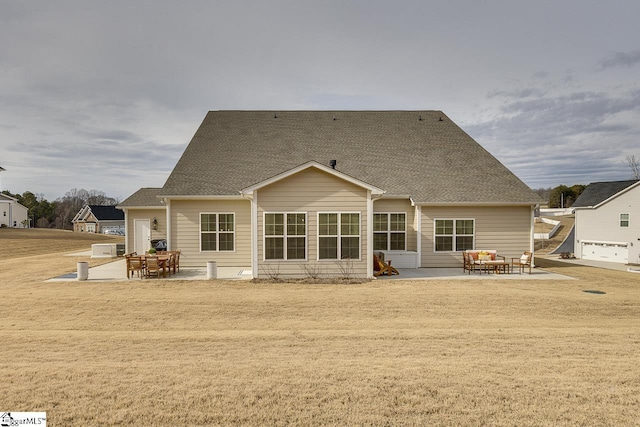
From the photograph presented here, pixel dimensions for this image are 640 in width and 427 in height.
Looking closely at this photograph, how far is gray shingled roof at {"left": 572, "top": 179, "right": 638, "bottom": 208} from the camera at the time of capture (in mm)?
23003

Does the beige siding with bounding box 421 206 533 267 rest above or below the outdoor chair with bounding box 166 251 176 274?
above

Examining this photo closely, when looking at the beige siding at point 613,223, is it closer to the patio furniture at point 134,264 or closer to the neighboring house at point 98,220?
the patio furniture at point 134,264

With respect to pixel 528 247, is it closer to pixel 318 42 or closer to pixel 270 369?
pixel 318 42

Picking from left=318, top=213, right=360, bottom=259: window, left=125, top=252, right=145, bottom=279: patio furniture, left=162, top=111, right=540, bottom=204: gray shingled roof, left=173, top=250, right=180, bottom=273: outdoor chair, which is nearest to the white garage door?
left=162, top=111, right=540, bottom=204: gray shingled roof

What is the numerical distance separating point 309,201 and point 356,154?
701 cm

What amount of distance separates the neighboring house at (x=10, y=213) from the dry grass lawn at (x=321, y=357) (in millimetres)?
54805

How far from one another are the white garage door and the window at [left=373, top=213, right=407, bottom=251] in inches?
590

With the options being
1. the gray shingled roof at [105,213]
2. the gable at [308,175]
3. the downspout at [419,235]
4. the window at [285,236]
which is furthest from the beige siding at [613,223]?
the gray shingled roof at [105,213]

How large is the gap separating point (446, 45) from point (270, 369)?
1844 centimetres

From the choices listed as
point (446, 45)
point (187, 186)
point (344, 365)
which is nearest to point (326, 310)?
point (344, 365)

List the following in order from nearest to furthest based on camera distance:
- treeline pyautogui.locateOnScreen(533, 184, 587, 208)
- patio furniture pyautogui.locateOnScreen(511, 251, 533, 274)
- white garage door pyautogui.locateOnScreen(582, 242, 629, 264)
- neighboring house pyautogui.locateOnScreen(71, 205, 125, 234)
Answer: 1. patio furniture pyautogui.locateOnScreen(511, 251, 533, 274)
2. white garage door pyautogui.locateOnScreen(582, 242, 629, 264)
3. treeline pyautogui.locateOnScreen(533, 184, 587, 208)
4. neighboring house pyautogui.locateOnScreen(71, 205, 125, 234)

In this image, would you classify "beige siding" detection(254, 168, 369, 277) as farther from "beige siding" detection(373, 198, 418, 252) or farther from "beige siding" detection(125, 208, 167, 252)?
"beige siding" detection(125, 208, 167, 252)

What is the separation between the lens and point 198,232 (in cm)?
1673

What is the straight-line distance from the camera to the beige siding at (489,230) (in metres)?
16.8
